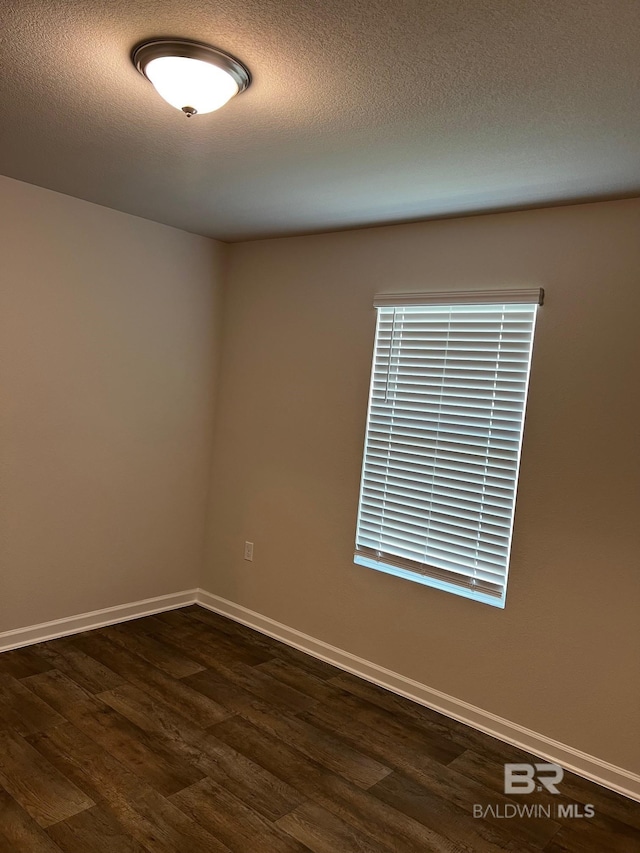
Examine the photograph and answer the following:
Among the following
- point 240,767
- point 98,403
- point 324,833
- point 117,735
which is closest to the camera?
point 324,833

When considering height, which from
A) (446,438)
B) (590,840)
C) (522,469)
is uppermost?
(446,438)

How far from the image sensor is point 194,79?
6.29ft

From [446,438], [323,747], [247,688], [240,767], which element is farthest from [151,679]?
[446,438]

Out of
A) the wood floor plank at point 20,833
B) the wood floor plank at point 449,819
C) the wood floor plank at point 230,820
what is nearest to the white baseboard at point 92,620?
the wood floor plank at point 20,833

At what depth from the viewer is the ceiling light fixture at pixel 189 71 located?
1.86 metres

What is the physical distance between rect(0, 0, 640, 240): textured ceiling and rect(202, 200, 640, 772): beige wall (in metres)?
0.31

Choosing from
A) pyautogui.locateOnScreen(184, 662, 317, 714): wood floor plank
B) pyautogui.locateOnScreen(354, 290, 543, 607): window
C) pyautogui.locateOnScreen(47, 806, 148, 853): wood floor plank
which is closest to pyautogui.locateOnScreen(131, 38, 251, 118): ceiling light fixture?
pyautogui.locateOnScreen(354, 290, 543, 607): window

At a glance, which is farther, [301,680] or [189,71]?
[301,680]

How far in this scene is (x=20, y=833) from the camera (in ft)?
7.14

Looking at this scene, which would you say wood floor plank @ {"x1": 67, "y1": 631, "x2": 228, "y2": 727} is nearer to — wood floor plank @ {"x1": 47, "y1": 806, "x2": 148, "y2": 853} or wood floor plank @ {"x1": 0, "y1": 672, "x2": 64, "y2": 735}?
wood floor plank @ {"x1": 0, "y1": 672, "x2": 64, "y2": 735}

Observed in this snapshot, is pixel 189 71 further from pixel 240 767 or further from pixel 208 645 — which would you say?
pixel 208 645

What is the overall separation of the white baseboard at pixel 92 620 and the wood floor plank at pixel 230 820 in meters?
1.61

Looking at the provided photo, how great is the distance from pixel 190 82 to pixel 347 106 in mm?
507

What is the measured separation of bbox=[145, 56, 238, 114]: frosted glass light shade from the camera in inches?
74.5
